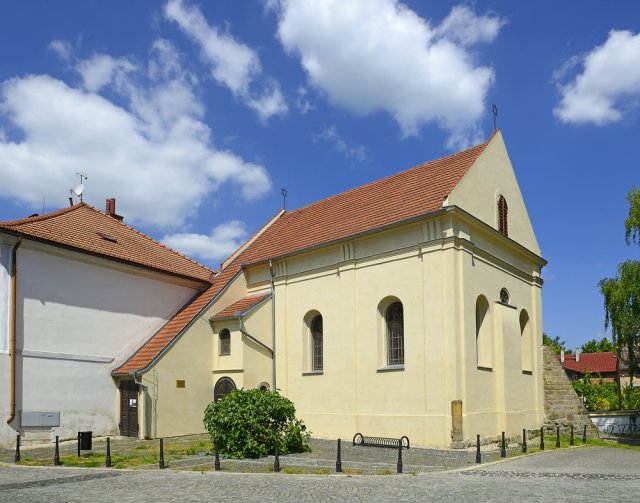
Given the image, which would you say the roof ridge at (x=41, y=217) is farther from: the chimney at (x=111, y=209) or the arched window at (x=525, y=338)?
the arched window at (x=525, y=338)

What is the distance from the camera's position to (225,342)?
2511 cm

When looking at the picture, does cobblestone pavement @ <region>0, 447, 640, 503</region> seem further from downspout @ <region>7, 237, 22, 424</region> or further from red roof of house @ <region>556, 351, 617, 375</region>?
red roof of house @ <region>556, 351, 617, 375</region>

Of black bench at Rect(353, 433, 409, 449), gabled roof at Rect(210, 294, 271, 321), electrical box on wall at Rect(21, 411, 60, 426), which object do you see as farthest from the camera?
gabled roof at Rect(210, 294, 271, 321)

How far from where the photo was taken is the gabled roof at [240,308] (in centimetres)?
2448

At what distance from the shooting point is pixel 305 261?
81.0 ft

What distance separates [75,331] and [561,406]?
19.1 m

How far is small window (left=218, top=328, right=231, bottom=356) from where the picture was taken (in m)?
24.9

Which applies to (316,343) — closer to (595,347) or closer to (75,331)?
(75,331)

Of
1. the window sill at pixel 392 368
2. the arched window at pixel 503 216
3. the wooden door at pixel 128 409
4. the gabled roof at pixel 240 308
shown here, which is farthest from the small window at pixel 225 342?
the arched window at pixel 503 216

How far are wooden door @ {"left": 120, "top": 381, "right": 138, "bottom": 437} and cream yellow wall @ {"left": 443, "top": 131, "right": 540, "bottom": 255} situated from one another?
43.9ft

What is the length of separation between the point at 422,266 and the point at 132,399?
1184 centimetres

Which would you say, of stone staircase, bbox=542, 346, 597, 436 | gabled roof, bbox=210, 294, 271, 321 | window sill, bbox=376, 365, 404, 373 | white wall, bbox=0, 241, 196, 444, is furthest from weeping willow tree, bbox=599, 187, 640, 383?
white wall, bbox=0, 241, 196, 444

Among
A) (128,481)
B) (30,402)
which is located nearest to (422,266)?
(128,481)

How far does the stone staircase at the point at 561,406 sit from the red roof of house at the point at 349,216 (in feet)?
31.7
